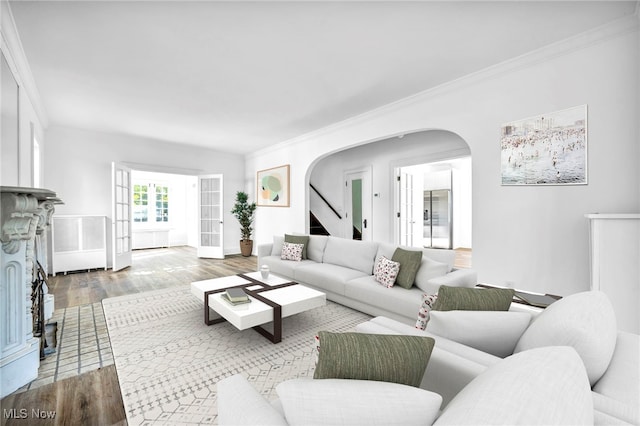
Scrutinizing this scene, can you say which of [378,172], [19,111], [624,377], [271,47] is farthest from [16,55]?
[378,172]

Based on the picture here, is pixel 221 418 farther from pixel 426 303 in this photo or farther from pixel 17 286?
pixel 17 286

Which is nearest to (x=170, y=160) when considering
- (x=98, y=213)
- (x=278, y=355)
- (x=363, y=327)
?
(x=98, y=213)

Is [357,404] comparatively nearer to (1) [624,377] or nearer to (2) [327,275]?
(1) [624,377]

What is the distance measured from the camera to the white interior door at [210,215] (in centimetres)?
673

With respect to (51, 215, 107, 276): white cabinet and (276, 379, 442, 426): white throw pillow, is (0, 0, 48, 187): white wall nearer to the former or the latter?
(51, 215, 107, 276): white cabinet

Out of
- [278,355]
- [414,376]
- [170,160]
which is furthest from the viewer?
[170,160]

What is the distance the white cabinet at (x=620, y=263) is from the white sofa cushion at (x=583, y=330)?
4.56 ft

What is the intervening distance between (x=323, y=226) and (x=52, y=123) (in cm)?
558

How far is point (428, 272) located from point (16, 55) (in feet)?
14.4

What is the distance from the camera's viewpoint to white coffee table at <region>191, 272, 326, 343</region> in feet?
7.66

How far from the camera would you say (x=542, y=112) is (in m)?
2.70

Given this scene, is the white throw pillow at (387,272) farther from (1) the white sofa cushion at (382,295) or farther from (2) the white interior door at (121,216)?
(2) the white interior door at (121,216)

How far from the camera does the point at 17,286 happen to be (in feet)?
6.05

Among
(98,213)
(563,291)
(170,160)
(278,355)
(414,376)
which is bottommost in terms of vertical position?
(278,355)
